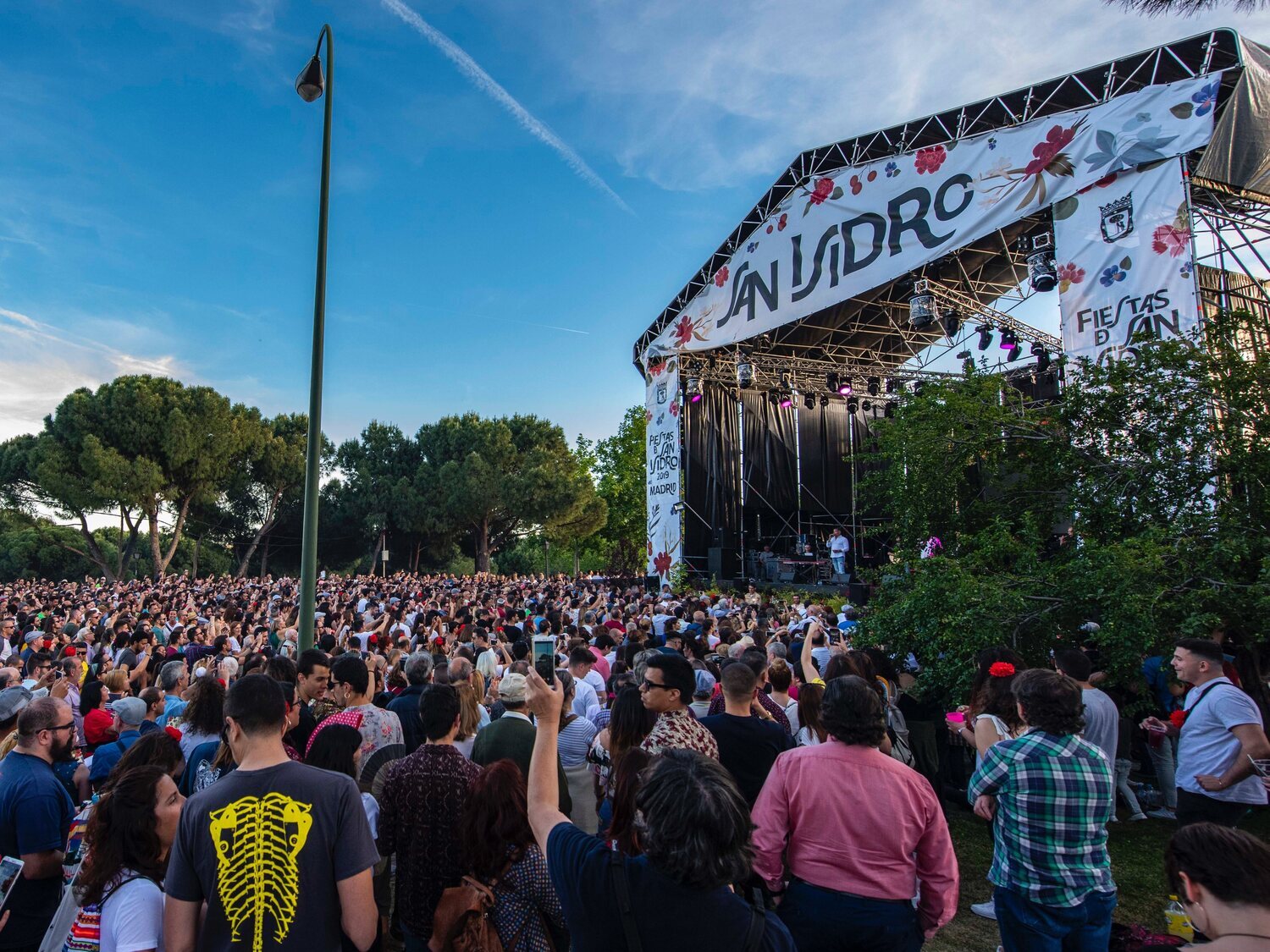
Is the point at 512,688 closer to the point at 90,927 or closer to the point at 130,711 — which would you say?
the point at 90,927

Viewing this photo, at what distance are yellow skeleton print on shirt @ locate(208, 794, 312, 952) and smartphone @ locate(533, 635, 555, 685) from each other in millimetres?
777

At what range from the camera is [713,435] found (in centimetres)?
2077

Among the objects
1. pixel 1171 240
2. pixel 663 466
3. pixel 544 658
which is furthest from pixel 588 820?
pixel 663 466

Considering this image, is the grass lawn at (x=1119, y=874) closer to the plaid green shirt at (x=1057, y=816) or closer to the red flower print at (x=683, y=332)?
the plaid green shirt at (x=1057, y=816)

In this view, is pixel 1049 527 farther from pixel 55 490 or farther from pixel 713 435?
pixel 55 490

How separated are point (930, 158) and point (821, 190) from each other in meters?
2.73

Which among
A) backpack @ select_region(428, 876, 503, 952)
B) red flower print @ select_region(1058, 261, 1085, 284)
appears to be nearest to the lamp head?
backpack @ select_region(428, 876, 503, 952)

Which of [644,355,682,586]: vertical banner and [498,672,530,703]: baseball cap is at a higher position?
[644,355,682,586]: vertical banner

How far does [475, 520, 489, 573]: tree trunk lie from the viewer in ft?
126

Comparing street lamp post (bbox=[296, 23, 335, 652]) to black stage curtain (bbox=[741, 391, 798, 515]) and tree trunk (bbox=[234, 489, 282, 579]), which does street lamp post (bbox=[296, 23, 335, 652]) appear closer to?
black stage curtain (bbox=[741, 391, 798, 515])

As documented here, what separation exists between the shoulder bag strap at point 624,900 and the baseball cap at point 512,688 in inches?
83.0

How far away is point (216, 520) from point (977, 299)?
35.9 meters

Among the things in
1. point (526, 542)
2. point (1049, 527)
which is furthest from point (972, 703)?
point (526, 542)

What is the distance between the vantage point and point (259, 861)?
81.0 inches
